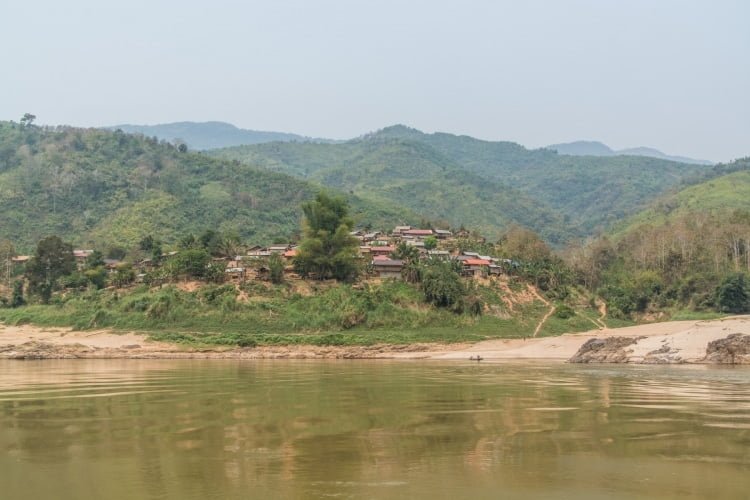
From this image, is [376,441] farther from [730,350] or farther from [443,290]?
[443,290]

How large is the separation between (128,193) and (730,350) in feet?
368

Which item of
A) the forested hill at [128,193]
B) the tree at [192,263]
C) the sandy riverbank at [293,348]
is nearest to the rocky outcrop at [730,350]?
the sandy riverbank at [293,348]

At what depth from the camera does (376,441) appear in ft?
49.9

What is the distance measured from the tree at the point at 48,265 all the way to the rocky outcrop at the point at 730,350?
64.3m

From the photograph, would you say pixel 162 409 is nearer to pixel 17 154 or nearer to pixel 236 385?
pixel 236 385

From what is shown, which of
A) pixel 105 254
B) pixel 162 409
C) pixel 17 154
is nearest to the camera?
pixel 162 409

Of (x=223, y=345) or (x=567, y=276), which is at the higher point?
(x=567, y=276)

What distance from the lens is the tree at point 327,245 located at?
68475mm

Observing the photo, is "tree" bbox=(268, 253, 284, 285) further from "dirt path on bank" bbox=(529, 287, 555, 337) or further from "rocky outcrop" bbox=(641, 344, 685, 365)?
"rocky outcrop" bbox=(641, 344, 685, 365)

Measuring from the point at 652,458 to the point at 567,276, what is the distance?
65.9m

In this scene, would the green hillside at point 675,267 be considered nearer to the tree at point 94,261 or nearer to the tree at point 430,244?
the tree at point 430,244

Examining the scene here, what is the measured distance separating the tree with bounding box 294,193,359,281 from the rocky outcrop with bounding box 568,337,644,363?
28031 millimetres

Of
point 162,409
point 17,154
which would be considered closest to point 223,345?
point 162,409

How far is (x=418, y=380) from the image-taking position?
3195 centimetres
